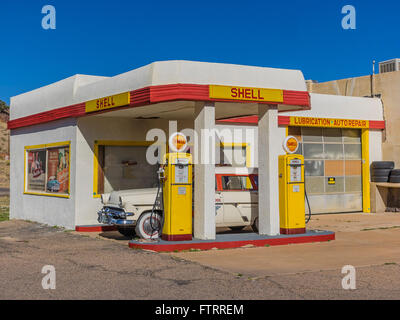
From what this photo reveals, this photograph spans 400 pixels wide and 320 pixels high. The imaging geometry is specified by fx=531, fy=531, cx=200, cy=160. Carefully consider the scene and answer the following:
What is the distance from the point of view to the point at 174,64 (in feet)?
37.1

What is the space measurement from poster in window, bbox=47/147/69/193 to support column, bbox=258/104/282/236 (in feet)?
20.1

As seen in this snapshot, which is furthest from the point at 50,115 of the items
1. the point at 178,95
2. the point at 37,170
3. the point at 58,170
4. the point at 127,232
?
the point at 178,95

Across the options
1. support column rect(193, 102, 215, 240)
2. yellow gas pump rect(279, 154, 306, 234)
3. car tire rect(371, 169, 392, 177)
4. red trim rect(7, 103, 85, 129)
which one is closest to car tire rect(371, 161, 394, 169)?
car tire rect(371, 169, 392, 177)

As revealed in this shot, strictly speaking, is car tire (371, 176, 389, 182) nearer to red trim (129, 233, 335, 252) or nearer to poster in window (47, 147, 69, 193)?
red trim (129, 233, 335, 252)

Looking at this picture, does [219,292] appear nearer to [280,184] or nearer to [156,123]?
[280,184]

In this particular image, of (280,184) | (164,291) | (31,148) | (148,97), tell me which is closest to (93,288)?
(164,291)

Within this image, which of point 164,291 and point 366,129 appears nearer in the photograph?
point 164,291

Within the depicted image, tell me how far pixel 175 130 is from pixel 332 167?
23.4ft

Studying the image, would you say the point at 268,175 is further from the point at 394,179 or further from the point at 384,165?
the point at 384,165

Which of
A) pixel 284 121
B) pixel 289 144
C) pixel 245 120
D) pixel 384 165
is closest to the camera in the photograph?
pixel 289 144

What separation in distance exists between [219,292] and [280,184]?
5.73 m

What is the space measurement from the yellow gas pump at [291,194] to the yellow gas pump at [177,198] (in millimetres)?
2368

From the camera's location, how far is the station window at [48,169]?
1566cm

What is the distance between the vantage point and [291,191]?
12.4 metres
